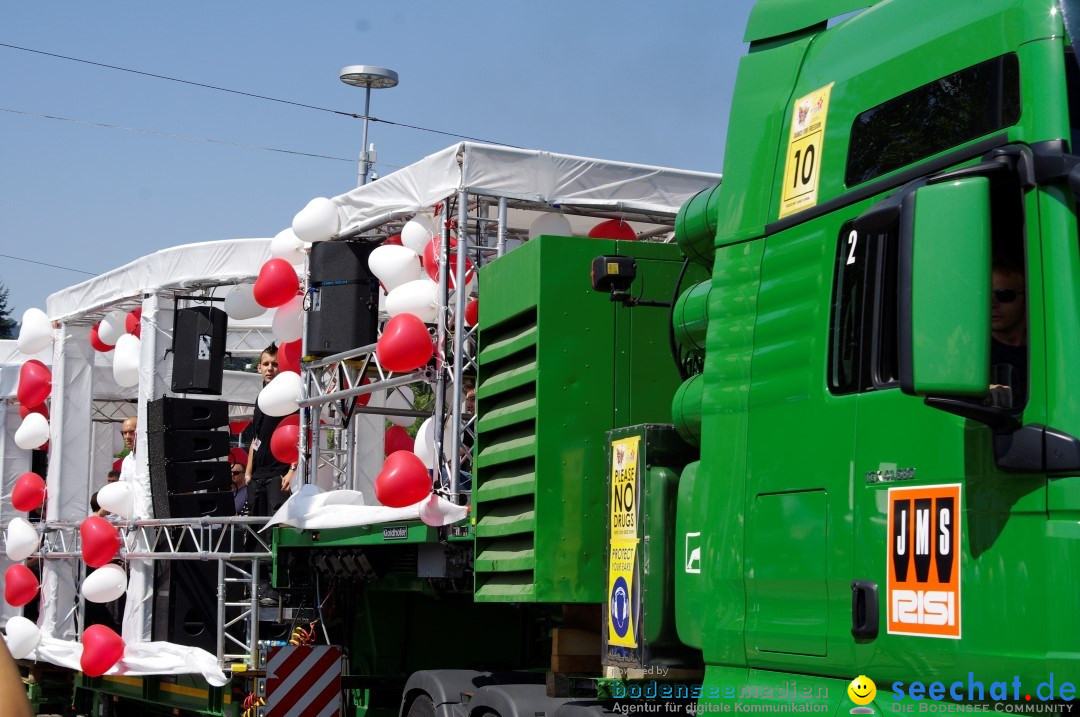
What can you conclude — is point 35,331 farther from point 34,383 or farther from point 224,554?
point 224,554

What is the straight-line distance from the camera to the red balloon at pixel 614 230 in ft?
29.3

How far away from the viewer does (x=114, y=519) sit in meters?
13.0

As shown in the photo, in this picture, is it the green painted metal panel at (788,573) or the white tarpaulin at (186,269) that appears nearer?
the green painted metal panel at (788,573)

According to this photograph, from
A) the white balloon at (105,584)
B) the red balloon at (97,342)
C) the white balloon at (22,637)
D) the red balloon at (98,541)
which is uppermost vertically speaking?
the red balloon at (97,342)

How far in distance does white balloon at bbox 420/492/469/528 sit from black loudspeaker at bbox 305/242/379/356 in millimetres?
3043

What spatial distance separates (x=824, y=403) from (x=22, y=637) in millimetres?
12180

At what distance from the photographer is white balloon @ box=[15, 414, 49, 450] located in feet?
50.2

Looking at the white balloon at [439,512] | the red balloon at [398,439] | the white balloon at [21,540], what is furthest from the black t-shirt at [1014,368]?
the white balloon at [21,540]

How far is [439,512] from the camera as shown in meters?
7.11

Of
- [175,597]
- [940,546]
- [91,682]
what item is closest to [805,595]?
[940,546]

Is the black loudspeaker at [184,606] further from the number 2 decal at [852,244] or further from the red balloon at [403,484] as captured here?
the number 2 decal at [852,244]

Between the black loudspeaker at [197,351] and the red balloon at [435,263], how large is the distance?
4915 millimetres

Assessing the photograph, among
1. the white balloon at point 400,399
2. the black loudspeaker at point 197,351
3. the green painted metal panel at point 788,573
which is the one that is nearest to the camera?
the green painted metal panel at point 788,573

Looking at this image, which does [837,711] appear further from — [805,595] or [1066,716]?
[1066,716]
